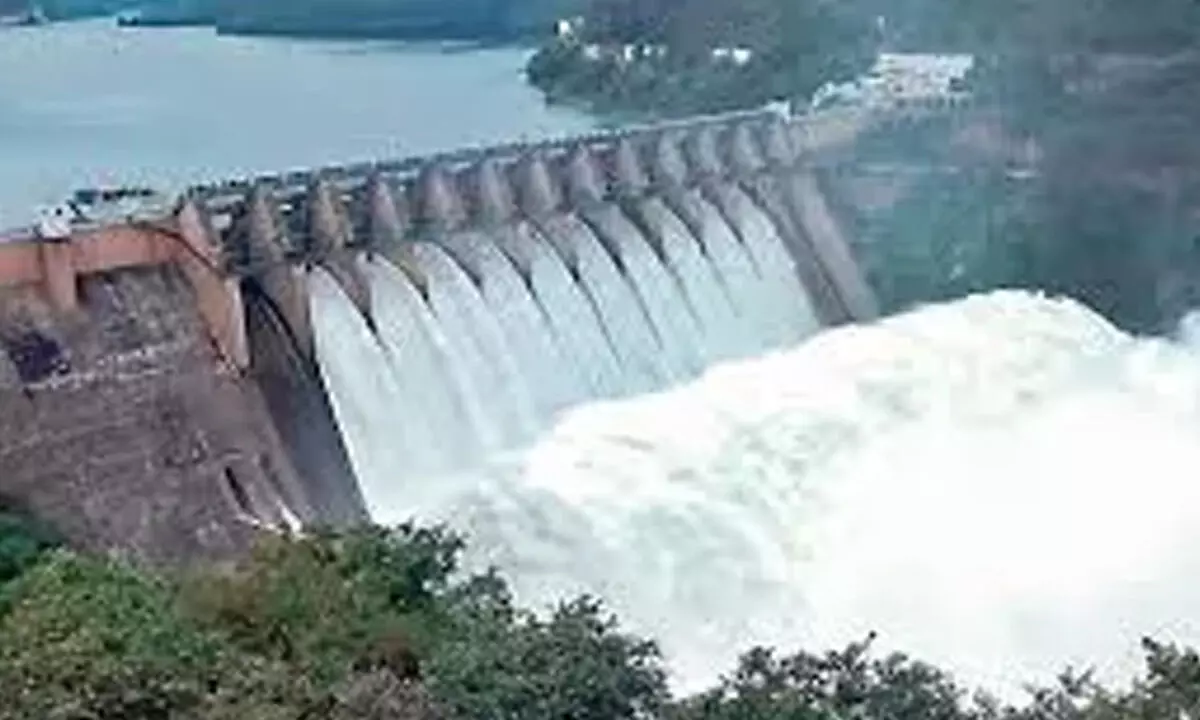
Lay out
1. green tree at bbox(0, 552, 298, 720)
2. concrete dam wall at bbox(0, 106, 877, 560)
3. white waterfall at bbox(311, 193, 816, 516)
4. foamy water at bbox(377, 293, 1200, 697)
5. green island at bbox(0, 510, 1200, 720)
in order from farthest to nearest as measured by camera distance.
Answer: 1. white waterfall at bbox(311, 193, 816, 516)
2. foamy water at bbox(377, 293, 1200, 697)
3. concrete dam wall at bbox(0, 106, 877, 560)
4. green tree at bbox(0, 552, 298, 720)
5. green island at bbox(0, 510, 1200, 720)

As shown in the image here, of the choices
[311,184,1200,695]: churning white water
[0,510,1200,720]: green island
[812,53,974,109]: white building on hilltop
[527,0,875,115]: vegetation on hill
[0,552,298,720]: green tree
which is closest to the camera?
[0,510,1200,720]: green island

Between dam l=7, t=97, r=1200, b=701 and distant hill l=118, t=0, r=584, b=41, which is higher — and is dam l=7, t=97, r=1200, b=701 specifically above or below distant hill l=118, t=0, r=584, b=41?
below

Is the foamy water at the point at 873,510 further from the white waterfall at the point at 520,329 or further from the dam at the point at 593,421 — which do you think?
the white waterfall at the point at 520,329

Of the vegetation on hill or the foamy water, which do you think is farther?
the vegetation on hill

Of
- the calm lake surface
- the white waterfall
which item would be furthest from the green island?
the calm lake surface

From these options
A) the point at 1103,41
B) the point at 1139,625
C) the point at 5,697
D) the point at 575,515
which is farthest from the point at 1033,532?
the point at 1103,41

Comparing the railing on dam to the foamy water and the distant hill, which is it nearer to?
the foamy water

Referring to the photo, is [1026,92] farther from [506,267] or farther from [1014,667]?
[1014,667]
